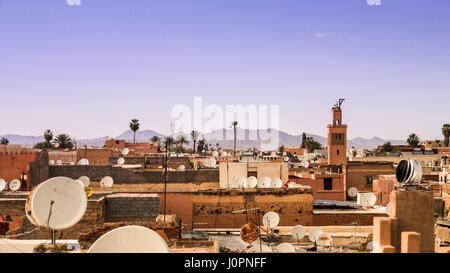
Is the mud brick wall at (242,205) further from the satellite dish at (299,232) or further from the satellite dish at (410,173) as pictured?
the satellite dish at (410,173)

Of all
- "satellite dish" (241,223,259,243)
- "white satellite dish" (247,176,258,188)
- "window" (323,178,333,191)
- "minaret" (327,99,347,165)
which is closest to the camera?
"satellite dish" (241,223,259,243)

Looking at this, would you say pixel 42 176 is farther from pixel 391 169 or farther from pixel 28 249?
pixel 391 169

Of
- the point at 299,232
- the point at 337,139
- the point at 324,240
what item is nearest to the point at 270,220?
the point at 299,232

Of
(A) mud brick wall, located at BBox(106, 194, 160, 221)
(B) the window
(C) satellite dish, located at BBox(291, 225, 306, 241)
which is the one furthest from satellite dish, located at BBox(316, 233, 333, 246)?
(B) the window

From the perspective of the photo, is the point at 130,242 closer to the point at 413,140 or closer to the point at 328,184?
the point at 328,184

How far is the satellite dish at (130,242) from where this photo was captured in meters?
3.44

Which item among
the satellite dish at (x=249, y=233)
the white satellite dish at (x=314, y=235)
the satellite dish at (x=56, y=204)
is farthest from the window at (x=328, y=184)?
the satellite dish at (x=56, y=204)

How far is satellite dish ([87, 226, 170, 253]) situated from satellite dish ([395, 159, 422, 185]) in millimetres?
3093

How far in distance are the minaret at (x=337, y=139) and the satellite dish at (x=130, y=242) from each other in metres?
36.1

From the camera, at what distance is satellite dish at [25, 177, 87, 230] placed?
559 centimetres

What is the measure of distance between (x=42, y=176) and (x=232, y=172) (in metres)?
9.42

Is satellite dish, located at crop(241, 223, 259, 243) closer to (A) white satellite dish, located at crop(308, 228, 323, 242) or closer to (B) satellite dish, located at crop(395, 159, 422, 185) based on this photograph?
(A) white satellite dish, located at crop(308, 228, 323, 242)

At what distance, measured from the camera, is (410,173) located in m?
5.10
